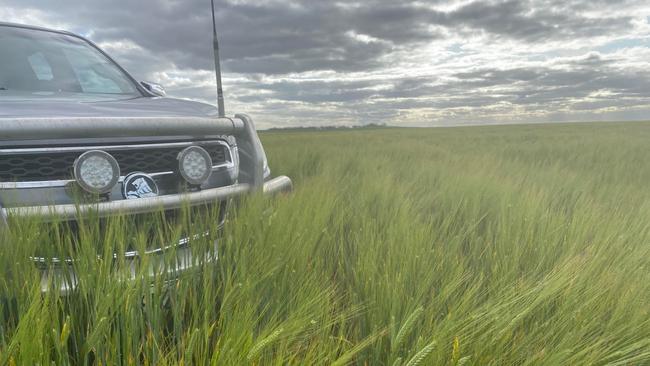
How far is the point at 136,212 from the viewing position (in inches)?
66.5

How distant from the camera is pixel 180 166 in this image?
6.41 ft

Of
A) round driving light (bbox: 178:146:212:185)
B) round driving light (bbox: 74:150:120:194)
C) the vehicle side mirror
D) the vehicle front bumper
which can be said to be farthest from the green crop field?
the vehicle side mirror

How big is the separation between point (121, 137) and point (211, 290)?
88 centimetres

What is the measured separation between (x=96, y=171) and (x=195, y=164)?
433mm

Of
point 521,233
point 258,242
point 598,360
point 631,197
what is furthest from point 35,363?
point 631,197

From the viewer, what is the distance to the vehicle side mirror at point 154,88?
Result: 3.21 m

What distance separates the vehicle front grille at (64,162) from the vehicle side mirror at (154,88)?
137 centimetres

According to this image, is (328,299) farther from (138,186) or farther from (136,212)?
(138,186)

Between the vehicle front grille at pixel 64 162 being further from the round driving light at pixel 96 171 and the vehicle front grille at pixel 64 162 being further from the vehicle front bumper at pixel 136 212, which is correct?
the vehicle front bumper at pixel 136 212

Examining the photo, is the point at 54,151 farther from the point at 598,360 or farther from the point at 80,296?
the point at 598,360

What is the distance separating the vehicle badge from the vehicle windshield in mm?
1223

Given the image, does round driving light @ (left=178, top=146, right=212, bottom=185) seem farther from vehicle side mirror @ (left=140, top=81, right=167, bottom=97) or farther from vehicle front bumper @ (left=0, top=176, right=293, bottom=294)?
vehicle side mirror @ (left=140, top=81, right=167, bottom=97)

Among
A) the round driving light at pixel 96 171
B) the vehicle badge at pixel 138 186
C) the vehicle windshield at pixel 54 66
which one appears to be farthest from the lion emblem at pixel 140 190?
the vehicle windshield at pixel 54 66

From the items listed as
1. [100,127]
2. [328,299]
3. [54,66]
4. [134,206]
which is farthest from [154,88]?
[328,299]
